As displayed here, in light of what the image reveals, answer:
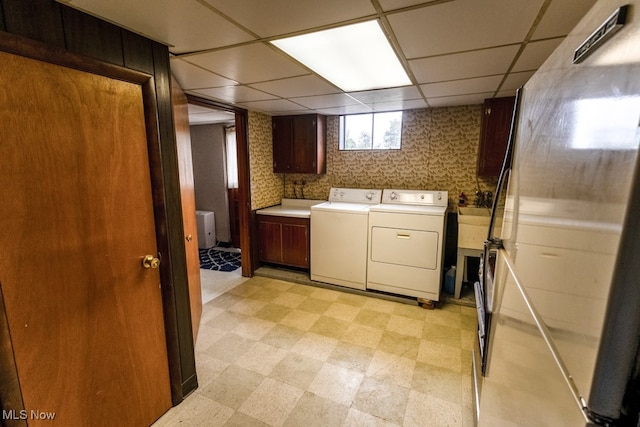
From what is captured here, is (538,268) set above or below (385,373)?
above

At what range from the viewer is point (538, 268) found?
638 mm

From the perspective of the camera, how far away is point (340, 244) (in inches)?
131

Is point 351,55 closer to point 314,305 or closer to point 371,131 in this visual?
point 371,131

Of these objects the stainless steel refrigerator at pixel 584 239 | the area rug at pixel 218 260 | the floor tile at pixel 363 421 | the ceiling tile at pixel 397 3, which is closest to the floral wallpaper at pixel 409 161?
the area rug at pixel 218 260

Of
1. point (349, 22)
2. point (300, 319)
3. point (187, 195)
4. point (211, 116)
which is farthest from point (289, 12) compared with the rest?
point (211, 116)

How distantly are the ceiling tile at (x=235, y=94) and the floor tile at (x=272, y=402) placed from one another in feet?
7.56

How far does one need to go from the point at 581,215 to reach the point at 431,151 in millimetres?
3219

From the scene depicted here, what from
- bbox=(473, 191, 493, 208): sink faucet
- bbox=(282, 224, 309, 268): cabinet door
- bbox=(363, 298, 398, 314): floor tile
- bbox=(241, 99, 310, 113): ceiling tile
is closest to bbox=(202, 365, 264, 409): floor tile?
bbox=(363, 298, 398, 314): floor tile

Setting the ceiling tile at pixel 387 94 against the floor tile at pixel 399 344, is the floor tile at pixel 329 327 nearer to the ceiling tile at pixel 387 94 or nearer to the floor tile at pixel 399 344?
the floor tile at pixel 399 344

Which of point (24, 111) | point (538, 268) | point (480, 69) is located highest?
point (480, 69)

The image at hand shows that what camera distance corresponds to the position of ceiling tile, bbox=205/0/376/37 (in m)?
1.15

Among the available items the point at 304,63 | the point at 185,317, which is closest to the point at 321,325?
the point at 185,317

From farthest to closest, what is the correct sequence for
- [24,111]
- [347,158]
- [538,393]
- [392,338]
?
[347,158] < [392,338] < [24,111] < [538,393]

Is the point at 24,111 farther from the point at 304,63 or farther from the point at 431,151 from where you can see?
the point at 431,151
